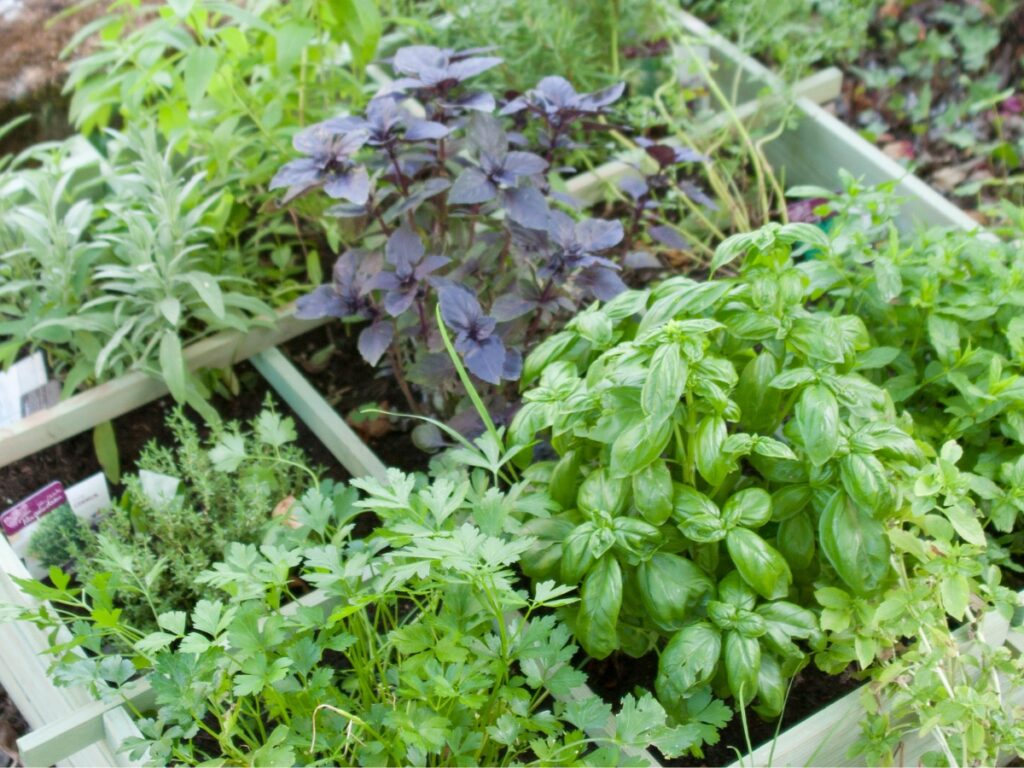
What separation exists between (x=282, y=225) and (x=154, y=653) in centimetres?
117

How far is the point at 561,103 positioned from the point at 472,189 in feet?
0.83

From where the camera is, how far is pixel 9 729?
79.0 inches

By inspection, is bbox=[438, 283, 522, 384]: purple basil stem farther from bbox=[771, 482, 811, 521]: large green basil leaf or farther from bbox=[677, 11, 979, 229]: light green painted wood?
bbox=[677, 11, 979, 229]: light green painted wood

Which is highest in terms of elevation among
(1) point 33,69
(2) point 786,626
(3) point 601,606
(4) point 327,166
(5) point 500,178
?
(1) point 33,69

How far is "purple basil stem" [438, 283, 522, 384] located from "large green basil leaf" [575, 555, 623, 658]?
1.30 feet

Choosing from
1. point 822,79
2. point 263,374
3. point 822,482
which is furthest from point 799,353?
point 822,79

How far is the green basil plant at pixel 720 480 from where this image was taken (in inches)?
55.4

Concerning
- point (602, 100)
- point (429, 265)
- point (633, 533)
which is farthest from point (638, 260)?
point (633, 533)

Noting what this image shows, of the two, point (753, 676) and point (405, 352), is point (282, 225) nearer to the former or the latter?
point (405, 352)

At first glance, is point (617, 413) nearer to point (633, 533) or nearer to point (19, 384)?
point (633, 533)

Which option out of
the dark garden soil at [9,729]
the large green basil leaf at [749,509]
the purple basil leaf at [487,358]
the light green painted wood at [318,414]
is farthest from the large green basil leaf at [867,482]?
the dark garden soil at [9,729]

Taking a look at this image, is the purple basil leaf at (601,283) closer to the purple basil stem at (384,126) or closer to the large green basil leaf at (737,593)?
the purple basil stem at (384,126)

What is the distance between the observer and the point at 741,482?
1.63m

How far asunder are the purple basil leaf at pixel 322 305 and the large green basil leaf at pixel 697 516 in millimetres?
677
